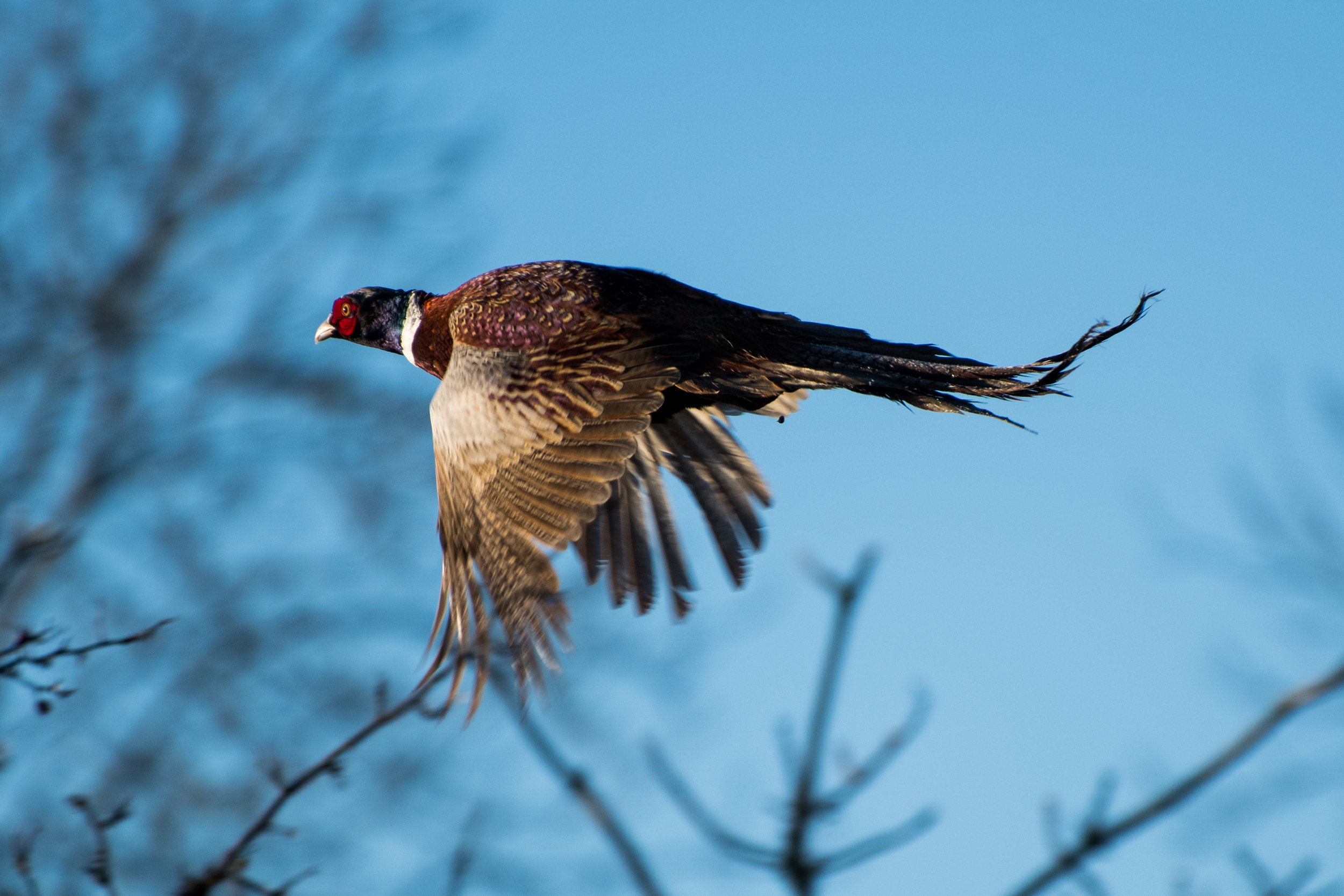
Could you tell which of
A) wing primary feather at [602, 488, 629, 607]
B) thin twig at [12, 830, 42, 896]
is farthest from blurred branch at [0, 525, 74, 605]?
wing primary feather at [602, 488, 629, 607]

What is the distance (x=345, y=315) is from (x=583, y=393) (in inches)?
73.1

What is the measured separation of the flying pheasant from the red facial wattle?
81 cm

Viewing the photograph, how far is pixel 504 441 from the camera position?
3906mm

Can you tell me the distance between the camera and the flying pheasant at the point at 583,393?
3.68 m

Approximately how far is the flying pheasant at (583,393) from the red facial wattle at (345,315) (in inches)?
31.9

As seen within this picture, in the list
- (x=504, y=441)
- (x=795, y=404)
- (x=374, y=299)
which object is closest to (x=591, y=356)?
(x=504, y=441)

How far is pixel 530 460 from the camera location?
12.6 ft

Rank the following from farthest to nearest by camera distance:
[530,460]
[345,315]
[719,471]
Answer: [345,315]
[719,471]
[530,460]

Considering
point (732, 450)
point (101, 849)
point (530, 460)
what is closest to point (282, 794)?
point (101, 849)

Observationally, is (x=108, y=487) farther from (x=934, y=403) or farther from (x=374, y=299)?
(x=934, y=403)

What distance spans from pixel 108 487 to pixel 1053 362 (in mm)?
9521

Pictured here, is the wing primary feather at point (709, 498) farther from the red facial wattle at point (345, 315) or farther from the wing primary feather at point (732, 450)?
the red facial wattle at point (345, 315)

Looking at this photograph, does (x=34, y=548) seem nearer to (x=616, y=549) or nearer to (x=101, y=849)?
(x=101, y=849)

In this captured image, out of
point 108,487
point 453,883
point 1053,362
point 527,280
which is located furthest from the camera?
point 108,487
